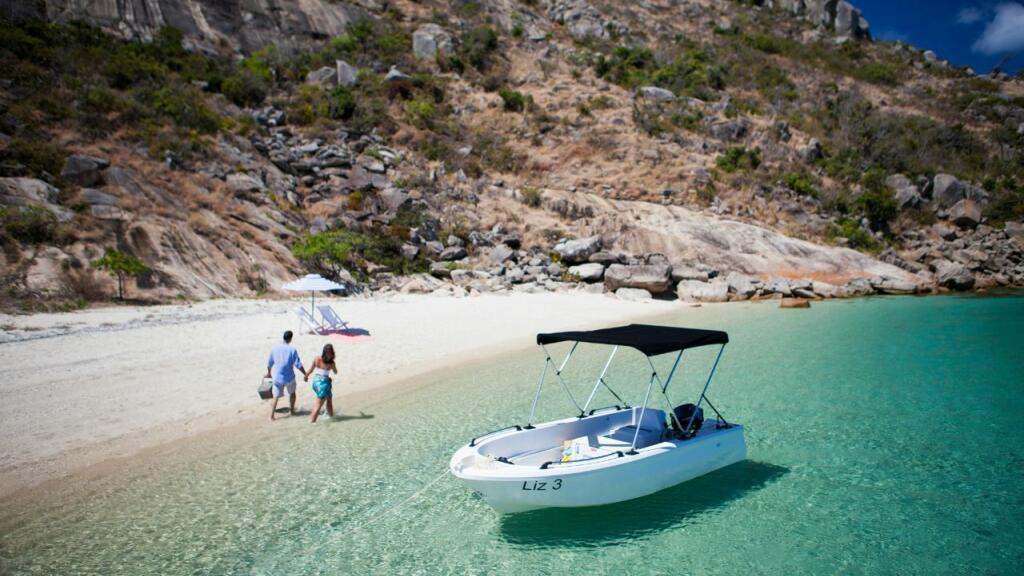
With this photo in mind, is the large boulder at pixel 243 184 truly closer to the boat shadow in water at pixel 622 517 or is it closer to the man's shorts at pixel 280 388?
the man's shorts at pixel 280 388

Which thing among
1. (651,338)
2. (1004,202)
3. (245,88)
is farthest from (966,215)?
(245,88)

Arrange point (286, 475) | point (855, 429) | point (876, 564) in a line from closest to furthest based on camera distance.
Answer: point (876, 564) → point (286, 475) → point (855, 429)

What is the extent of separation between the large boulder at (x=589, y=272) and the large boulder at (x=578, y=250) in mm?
1051

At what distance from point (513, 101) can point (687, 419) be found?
44.0 meters

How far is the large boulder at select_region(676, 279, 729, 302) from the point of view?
2912cm

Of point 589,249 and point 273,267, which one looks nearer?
point 273,267

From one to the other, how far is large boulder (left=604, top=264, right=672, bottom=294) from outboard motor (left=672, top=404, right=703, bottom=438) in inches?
858

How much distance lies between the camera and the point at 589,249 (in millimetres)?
31641

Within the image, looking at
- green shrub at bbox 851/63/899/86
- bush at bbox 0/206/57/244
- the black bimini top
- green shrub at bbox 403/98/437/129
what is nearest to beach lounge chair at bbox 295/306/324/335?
bush at bbox 0/206/57/244

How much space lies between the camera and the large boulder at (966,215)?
4066cm

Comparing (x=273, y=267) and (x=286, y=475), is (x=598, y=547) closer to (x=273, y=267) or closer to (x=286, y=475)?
(x=286, y=475)

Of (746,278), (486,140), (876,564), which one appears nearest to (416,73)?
(486,140)

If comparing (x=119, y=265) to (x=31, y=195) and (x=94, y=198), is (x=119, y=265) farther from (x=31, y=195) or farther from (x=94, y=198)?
(x=31, y=195)

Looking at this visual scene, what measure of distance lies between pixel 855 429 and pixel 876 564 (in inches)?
185
